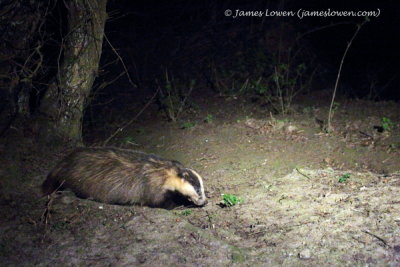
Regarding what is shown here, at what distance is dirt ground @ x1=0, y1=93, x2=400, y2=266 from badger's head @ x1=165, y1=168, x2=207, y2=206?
0.43ft

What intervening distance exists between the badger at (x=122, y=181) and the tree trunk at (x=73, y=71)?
0.59m

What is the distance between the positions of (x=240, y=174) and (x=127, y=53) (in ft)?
20.2

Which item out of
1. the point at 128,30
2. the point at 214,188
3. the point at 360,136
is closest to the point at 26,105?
the point at 214,188

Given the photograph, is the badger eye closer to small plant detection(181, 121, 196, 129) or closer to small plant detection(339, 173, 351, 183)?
small plant detection(339, 173, 351, 183)

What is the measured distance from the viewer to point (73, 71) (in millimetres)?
5051

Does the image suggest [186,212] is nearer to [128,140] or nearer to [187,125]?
[128,140]

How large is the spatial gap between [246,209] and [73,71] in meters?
2.66

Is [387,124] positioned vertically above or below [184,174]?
above

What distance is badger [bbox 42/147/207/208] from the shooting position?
458 cm

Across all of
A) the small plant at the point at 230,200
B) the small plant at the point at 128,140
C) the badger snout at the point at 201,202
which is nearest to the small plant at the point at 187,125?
the small plant at the point at 128,140

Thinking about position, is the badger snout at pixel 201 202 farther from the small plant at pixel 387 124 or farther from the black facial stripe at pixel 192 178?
the small plant at pixel 387 124

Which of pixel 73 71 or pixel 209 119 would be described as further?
pixel 209 119

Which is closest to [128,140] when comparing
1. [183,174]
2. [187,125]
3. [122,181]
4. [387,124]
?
[187,125]

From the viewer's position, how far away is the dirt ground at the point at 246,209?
3.23m
